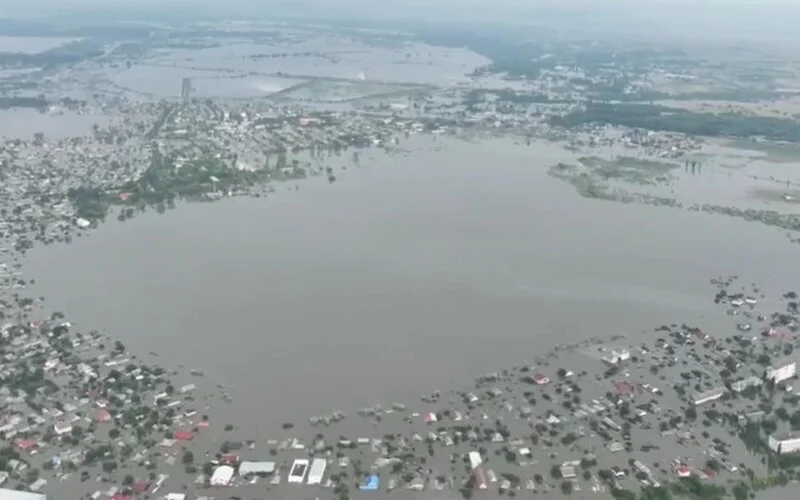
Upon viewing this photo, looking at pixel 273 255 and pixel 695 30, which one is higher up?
pixel 695 30

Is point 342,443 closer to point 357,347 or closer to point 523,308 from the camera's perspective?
point 357,347

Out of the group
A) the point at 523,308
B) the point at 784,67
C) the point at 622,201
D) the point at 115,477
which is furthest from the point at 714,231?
the point at 784,67

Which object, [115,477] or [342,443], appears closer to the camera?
[115,477]

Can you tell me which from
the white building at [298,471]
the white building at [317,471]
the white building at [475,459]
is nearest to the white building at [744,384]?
the white building at [475,459]

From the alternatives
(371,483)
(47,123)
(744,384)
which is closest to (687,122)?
(744,384)

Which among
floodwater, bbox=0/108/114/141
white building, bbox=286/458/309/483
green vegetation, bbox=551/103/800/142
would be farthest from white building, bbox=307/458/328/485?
green vegetation, bbox=551/103/800/142

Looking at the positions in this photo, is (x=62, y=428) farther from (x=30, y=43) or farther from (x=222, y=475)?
(x=30, y=43)

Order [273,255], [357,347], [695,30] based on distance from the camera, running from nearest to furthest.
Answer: [357,347] → [273,255] → [695,30]
